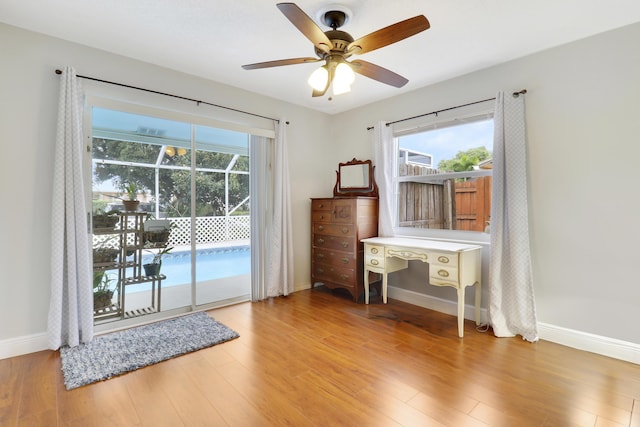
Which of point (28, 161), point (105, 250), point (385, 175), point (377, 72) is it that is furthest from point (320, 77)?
point (105, 250)

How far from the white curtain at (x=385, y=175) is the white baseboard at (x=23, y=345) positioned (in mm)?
3326

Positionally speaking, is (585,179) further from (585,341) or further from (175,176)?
(175,176)

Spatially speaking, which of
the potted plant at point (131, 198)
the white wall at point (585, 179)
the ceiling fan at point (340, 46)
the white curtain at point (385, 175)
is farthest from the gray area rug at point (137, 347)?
the white wall at point (585, 179)

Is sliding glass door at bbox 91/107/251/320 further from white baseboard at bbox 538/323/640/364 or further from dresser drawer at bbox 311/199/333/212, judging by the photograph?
white baseboard at bbox 538/323/640/364

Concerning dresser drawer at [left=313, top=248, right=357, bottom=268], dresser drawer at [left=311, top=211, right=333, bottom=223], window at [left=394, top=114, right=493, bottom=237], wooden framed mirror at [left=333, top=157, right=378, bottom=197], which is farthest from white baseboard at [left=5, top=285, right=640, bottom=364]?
dresser drawer at [left=311, top=211, right=333, bottom=223]

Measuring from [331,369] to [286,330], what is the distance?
0.77 meters

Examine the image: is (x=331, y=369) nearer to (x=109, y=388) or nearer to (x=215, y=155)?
(x=109, y=388)

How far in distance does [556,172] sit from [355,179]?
2.12 m

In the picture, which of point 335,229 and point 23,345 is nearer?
point 23,345

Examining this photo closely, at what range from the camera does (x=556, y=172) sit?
255 cm

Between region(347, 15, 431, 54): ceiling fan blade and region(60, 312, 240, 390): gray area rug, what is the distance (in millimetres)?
2446

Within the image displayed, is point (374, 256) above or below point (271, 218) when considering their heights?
below

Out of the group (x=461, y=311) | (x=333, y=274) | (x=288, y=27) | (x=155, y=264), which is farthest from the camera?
(x=333, y=274)

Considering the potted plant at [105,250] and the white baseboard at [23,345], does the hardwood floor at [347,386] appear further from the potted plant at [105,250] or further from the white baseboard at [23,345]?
the potted plant at [105,250]
